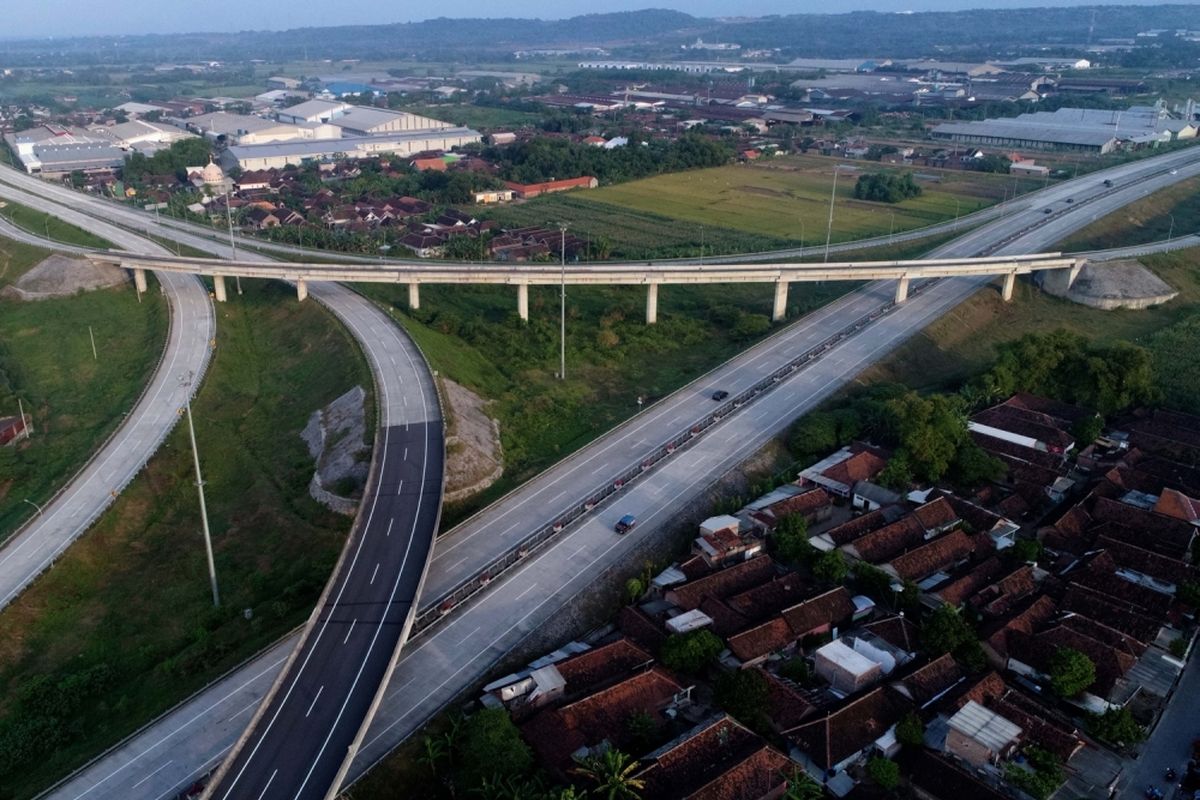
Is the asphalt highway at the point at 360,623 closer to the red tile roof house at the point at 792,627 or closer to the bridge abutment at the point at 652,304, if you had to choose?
the red tile roof house at the point at 792,627

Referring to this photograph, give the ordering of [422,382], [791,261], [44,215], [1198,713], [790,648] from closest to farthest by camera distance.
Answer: [1198,713]
[790,648]
[422,382]
[791,261]
[44,215]

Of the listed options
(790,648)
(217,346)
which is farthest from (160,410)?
(790,648)

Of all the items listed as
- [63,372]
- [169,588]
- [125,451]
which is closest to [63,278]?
[63,372]

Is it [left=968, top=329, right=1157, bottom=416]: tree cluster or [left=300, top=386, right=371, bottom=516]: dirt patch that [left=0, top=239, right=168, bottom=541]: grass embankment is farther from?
[left=968, top=329, right=1157, bottom=416]: tree cluster

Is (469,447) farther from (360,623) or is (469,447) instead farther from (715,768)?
(715,768)

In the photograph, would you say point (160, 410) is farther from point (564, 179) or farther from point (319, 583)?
point (564, 179)

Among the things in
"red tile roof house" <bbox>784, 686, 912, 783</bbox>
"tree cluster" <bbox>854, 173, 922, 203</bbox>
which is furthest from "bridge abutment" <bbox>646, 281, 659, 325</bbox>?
"tree cluster" <bbox>854, 173, 922, 203</bbox>

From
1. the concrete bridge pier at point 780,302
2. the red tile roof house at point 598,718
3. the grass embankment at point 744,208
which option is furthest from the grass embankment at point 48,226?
the red tile roof house at point 598,718
